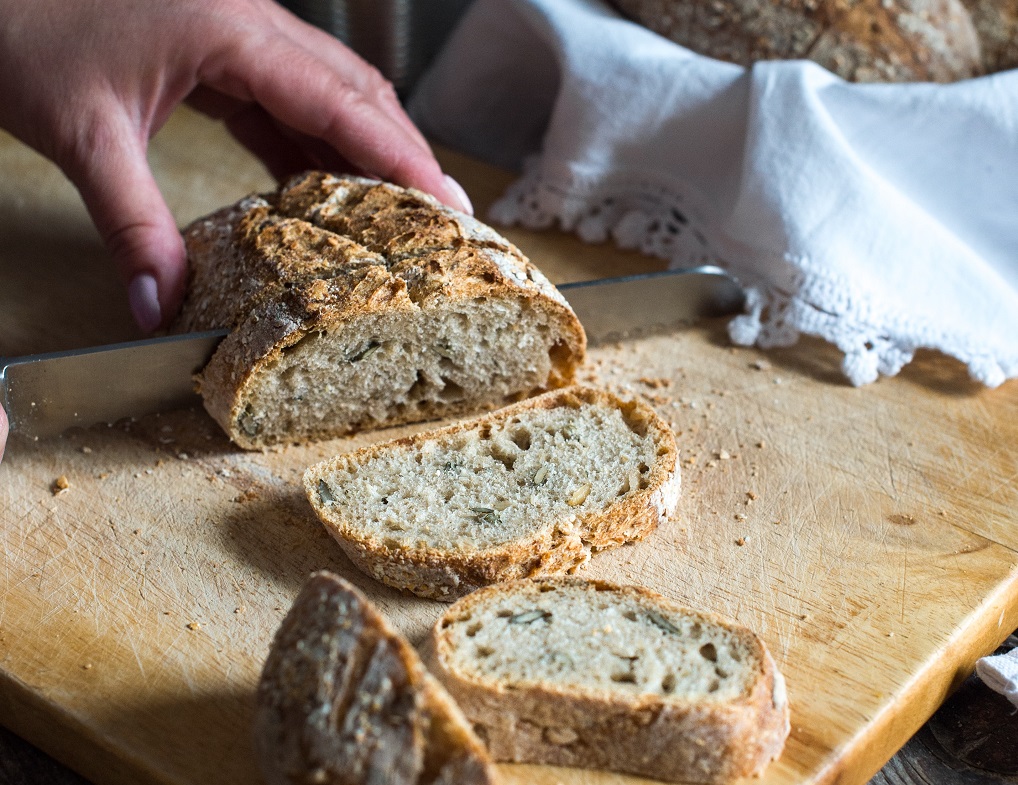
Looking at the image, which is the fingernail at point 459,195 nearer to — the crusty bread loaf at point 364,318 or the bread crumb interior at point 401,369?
the crusty bread loaf at point 364,318

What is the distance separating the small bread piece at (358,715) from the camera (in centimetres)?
183

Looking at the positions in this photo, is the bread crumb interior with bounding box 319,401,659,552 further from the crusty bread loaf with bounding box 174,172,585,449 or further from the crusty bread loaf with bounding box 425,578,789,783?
the crusty bread loaf with bounding box 425,578,789,783

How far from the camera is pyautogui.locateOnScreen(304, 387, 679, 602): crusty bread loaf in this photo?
101 inches

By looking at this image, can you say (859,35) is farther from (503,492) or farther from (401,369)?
(503,492)

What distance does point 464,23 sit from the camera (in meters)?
4.64

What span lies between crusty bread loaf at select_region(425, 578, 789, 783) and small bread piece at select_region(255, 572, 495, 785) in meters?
0.23

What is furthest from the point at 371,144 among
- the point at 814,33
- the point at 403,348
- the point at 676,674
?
the point at 676,674

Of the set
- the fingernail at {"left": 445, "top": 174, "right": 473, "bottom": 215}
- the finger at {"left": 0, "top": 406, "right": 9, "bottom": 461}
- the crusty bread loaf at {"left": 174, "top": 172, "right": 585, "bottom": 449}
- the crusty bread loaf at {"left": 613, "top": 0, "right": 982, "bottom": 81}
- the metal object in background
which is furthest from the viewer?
the metal object in background


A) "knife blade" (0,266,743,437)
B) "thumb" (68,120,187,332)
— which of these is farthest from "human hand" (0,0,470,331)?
"knife blade" (0,266,743,437)

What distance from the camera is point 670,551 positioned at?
108 inches

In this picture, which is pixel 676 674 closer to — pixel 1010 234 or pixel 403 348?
pixel 403 348

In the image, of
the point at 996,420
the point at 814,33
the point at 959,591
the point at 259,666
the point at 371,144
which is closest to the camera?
the point at 259,666

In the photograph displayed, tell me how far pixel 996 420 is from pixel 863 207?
33.6 inches

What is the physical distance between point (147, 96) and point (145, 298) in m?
0.73
